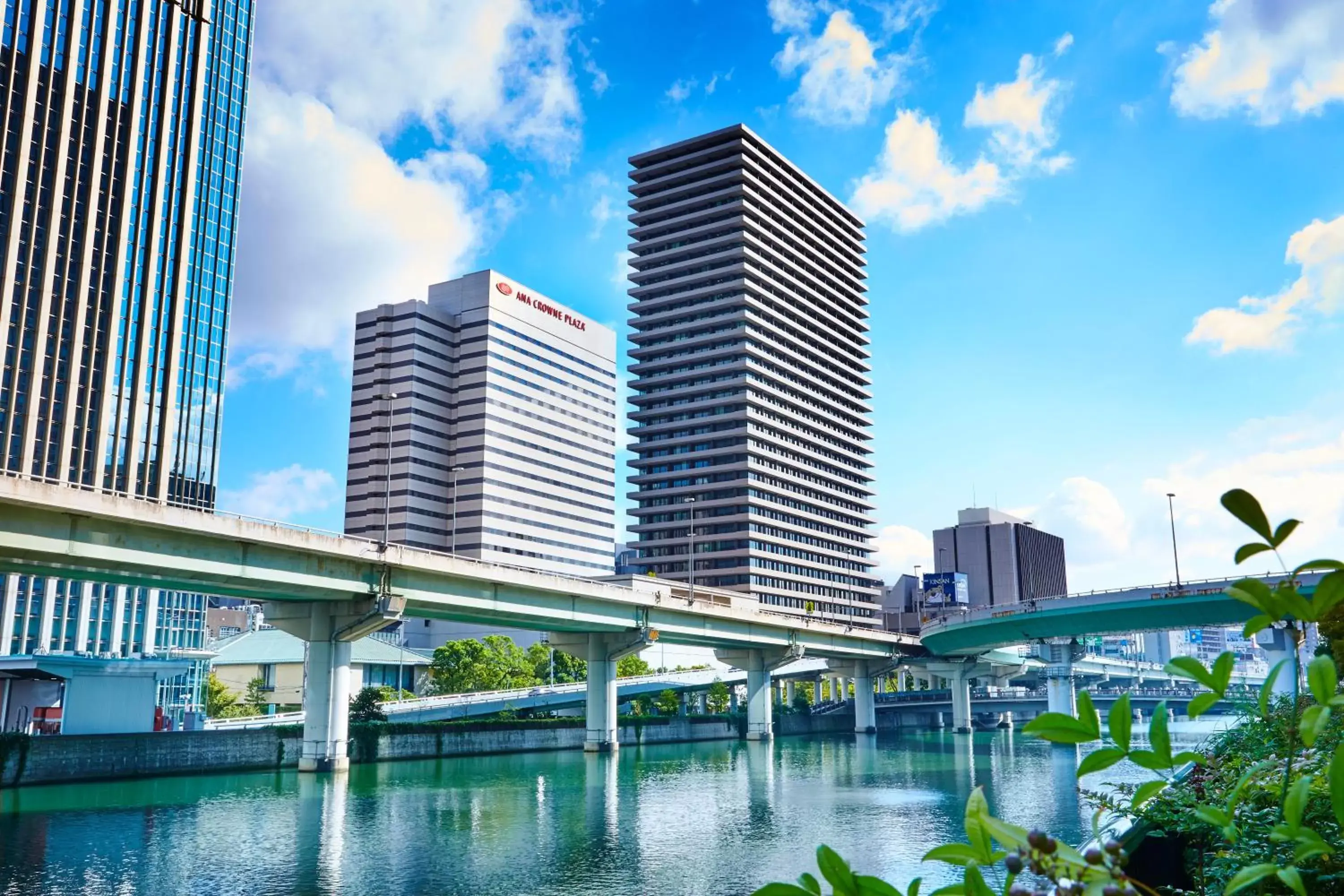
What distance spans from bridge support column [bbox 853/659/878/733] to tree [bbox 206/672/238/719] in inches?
2935

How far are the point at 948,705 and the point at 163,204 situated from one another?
446ft

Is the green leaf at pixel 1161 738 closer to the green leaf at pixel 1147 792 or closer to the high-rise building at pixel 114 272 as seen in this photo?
the green leaf at pixel 1147 792

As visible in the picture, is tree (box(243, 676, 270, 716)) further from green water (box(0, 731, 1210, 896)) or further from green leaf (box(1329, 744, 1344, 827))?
green leaf (box(1329, 744, 1344, 827))

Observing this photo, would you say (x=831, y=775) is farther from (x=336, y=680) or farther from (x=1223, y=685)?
(x=1223, y=685)

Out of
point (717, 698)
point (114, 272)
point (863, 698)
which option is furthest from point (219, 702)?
point (863, 698)

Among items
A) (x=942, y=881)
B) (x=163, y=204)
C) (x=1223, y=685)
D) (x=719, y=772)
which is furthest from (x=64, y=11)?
(x=1223, y=685)

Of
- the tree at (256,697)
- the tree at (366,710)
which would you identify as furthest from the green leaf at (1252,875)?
the tree at (256,697)

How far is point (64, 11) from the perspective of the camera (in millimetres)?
132000

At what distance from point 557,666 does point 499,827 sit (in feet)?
312

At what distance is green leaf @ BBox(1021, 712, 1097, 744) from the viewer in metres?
4.12

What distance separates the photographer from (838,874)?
13.1 ft

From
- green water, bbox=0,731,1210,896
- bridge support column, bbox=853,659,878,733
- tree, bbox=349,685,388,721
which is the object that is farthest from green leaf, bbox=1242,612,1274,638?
bridge support column, bbox=853,659,878,733

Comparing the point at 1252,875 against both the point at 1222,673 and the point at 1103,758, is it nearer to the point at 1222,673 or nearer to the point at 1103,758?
the point at 1103,758

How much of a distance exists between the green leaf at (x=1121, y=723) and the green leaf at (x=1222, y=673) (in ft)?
1.42
